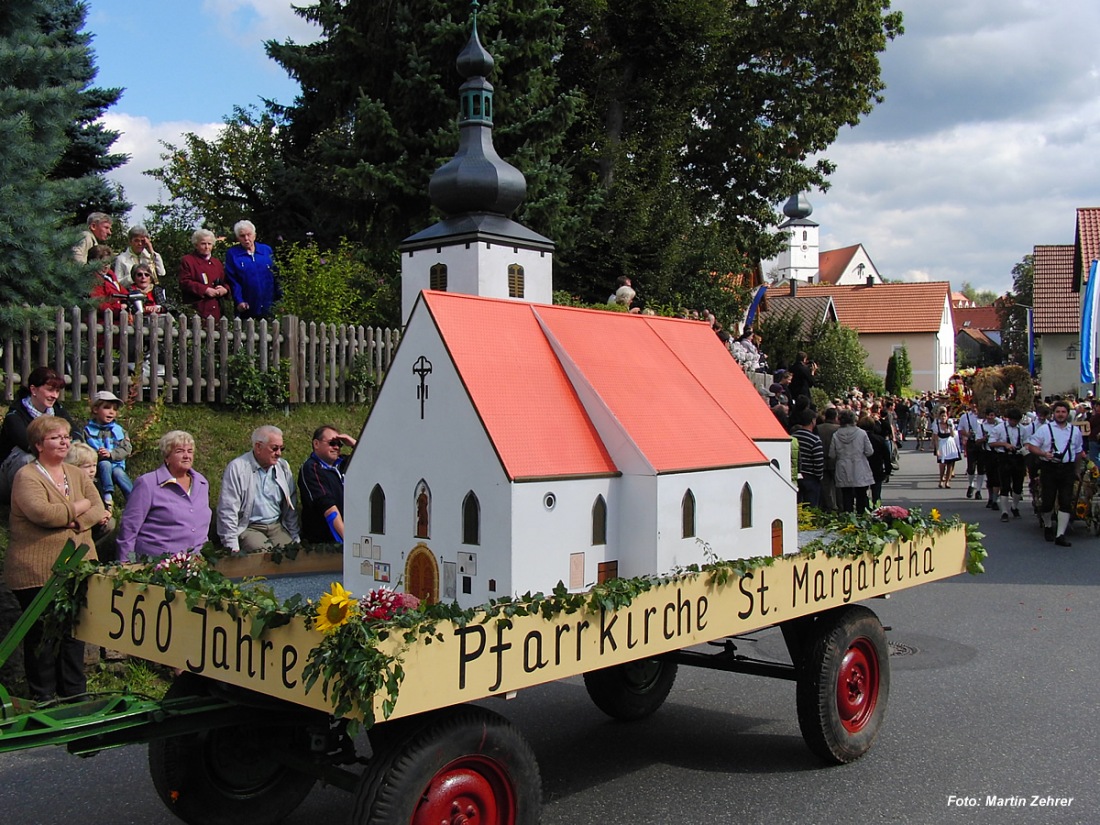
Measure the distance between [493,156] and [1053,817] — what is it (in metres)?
4.30

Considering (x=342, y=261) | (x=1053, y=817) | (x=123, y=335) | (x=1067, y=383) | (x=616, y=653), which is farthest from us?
(x=1067, y=383)

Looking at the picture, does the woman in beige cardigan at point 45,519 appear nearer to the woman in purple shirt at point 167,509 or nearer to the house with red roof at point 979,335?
the woman in purple shirt at point 167,509

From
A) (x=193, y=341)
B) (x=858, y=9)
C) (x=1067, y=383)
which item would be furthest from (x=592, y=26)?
(x=1067, y=383)

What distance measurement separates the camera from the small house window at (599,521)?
4406 mm

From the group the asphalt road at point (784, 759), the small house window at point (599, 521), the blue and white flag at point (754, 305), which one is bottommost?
the asphalt road at point (784, 759)

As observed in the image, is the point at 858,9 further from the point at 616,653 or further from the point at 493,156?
the point at 616,653

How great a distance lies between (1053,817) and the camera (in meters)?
4.81

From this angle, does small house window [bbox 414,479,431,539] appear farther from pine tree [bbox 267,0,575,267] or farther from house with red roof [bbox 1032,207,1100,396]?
house with red roof [bbox 1032,207,1100,396]

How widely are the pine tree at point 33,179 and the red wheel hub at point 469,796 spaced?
7.35 metres

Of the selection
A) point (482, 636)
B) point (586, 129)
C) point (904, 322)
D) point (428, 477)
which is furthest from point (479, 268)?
point (904, 322)

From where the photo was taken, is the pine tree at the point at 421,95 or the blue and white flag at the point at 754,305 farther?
the blue and white flag at the point at 754,305

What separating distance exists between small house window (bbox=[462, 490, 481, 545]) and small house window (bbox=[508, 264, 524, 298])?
176 centimetres

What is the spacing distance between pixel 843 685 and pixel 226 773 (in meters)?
3.10

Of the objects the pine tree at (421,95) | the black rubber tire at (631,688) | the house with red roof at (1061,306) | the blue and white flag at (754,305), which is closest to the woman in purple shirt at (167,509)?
the black rubber tire at (631,688)
